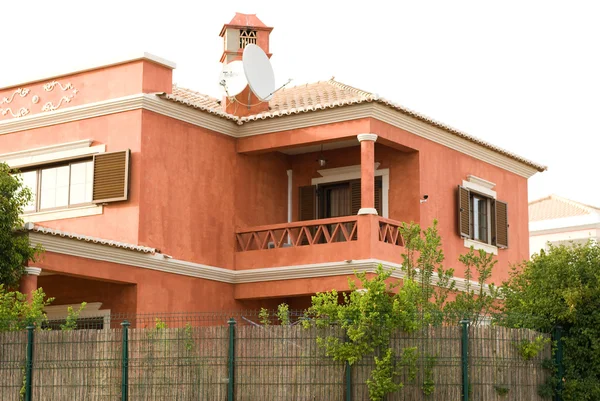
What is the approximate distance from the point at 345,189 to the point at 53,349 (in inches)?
376

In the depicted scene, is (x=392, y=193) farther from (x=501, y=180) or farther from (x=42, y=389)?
(x=42, y=389)

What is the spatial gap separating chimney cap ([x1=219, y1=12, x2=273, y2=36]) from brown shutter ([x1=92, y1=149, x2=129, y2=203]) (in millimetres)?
4971

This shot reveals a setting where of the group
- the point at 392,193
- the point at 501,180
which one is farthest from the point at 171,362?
the point at 501,180

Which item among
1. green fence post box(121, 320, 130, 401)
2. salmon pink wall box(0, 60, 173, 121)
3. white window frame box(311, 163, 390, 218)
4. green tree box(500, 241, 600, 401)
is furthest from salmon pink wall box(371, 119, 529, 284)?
green fence post box(121, 320, 130, 401)

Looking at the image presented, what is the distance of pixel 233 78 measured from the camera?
2431cm

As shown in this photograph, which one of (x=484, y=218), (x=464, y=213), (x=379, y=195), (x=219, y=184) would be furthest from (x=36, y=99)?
(x=484, y=218)

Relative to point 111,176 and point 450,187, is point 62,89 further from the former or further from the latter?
point 450,187

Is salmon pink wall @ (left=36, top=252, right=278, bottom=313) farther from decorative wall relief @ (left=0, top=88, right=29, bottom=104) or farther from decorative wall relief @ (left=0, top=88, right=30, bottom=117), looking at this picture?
decorative wall relief @ (left=0, top=88, right=29, bottom=104)

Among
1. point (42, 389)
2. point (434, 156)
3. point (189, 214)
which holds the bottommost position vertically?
point (42, 389)

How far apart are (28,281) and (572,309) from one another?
351 inches

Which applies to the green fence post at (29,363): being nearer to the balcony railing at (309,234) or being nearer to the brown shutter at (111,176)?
the brown shutter at (111,176)

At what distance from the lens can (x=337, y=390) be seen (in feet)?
51.9

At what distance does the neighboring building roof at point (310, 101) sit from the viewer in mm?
22406

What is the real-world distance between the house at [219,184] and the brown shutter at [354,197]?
0.05 m
